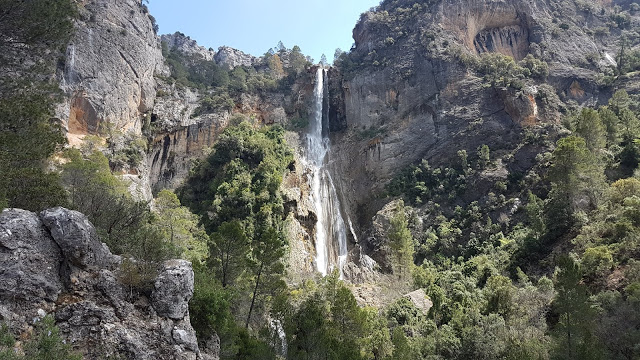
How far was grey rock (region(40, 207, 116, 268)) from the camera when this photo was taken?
10250 mm

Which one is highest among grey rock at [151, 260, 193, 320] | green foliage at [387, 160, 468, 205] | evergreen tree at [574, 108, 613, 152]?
evergreen tree at [574, 108, 613, 152]

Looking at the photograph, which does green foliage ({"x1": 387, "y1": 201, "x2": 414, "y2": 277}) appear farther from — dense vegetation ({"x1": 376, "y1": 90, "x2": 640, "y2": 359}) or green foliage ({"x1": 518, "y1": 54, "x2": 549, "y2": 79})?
green foliage ({"x1": 518, "y1": 54, "x2": 549, "y2": 79})

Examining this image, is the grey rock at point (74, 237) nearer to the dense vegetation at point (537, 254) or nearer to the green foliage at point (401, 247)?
the dense vegetation at point (537, 254)

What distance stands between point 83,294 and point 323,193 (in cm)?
3972

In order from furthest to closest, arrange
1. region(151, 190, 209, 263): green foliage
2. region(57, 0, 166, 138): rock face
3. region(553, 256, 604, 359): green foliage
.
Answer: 1. region(57, 0, 166, 138): rock face
2. region(151, 190, 209, 263): green foliage
3. region(553, 256, 604, 359): green foliage

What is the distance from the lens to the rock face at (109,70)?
3728cm

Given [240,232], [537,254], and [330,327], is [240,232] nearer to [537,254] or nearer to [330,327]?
[330,327]

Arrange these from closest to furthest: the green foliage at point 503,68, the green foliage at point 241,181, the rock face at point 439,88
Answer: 1. the green foliage at point 241,181
2. the rock face at point 439,88
3. the green foliage at point 503,68

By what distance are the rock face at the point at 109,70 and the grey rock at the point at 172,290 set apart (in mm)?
28756

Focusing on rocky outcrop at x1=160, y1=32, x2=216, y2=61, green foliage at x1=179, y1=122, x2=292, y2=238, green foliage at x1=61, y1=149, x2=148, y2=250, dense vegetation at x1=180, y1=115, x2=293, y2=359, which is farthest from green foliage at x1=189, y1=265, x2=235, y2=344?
rocky outcrop at x1=160, y1=32, x2=216, y2=61

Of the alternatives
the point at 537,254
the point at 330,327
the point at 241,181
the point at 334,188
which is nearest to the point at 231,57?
the point at 334,188

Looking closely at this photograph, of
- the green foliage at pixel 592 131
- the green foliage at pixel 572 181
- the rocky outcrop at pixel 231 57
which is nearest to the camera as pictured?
the green foliage at pixel 572 181

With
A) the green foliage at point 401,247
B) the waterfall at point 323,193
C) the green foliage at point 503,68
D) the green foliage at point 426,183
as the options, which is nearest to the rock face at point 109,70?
the waterfall at point 323,193

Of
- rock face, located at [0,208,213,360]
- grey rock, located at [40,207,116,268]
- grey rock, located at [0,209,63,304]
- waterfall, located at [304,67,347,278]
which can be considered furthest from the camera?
waterfall, located at [304,67,347,278]
